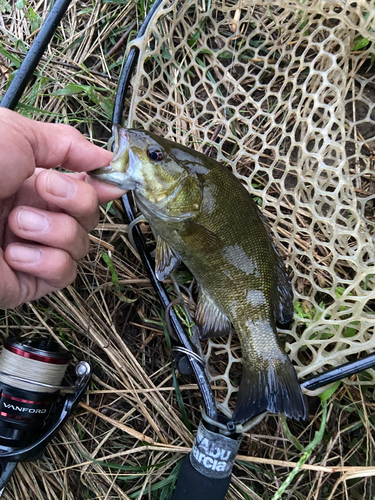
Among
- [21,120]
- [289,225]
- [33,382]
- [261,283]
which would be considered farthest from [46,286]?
[289,225]

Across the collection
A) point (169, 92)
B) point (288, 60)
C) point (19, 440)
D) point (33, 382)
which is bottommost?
point (19, 440)

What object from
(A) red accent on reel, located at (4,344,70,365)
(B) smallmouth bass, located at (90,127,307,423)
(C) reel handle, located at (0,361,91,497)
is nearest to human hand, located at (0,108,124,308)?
(B) smallmouth bass, located at (90,127,307,423)

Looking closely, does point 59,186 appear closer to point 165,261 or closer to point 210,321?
point 165,261

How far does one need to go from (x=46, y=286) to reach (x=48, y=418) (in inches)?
33.6

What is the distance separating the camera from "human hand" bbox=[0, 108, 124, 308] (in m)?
1.57

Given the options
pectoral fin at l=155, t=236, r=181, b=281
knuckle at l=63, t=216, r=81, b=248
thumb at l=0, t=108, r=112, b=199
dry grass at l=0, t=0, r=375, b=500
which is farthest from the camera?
dry grass at l=0, t=0, r=375, b=500

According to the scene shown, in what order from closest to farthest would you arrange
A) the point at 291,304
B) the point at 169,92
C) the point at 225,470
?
the point at 225,470
the point at 291,304
the point at 169,92

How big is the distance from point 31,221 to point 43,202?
0.95ft

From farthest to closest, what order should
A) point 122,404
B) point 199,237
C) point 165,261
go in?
point 122,404, point 165,261, point 199,237

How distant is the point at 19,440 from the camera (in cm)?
212

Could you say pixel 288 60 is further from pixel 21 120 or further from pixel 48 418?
pixel 48 418

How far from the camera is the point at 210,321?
2131 millimetres

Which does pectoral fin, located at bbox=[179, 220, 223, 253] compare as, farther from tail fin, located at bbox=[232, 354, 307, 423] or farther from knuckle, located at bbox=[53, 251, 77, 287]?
tail fin, located at bbox=[232, 354, 307, 423]

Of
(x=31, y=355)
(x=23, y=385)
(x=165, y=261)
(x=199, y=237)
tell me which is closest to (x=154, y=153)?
(x=199, y=237)
